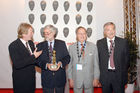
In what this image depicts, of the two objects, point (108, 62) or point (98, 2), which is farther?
point (98, 2)

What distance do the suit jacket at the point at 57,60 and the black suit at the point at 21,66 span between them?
19 cm

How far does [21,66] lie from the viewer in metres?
2.50

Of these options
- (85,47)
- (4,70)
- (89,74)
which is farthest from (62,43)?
(4,70)

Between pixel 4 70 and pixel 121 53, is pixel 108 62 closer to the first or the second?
pixel 121 53

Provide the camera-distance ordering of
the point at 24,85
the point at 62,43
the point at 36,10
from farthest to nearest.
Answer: the point at 36,10
the point at 62,43
the point at 24,85

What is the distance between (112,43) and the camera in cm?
295

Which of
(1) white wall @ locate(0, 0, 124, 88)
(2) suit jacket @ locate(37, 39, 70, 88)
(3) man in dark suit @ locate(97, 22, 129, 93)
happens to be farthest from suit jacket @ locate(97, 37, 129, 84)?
(1) white wall @ locate(0, 0, 124, 88)

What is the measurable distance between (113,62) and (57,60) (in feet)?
3.18

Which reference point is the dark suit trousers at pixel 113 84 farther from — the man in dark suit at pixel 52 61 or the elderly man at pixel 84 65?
the man in dark suit at pixel 52 61

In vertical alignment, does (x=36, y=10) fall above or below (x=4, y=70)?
above

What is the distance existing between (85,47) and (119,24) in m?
2.70

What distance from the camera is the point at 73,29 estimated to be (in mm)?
5164

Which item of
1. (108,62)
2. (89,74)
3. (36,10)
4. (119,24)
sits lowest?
(89,74)

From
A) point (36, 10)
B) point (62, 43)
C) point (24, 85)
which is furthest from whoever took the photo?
point (36, 10)
